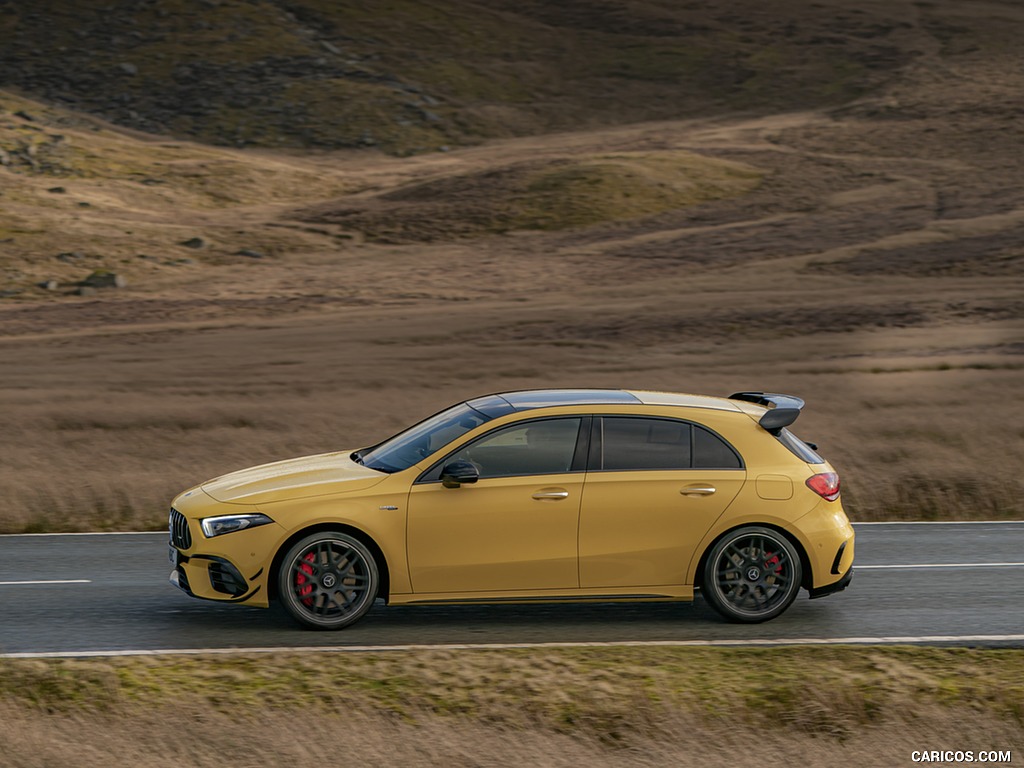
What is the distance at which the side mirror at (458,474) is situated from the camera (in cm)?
927

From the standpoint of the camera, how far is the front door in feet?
30.6

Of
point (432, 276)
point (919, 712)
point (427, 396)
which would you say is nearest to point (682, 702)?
point (919, 712)

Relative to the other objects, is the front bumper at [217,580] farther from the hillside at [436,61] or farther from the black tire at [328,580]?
the hillside at [436,61]

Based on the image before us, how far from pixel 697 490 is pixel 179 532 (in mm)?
3594

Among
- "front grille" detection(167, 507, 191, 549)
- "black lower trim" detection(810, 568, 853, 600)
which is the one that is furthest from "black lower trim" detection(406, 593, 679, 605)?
"front grille" detection(167, 507, 191, 549)

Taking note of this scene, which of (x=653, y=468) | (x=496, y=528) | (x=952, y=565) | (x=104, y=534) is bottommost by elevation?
(x=952, y=565)

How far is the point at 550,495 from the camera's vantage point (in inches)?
371

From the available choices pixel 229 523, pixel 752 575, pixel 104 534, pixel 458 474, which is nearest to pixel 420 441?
pixel 458 474

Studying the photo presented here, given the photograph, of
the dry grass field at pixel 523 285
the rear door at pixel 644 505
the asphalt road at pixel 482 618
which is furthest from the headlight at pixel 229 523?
the dry grass field at pixel 523 285

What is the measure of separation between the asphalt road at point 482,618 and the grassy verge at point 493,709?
1.98 feet

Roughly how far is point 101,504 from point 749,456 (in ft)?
27.5

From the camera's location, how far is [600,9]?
7388cm

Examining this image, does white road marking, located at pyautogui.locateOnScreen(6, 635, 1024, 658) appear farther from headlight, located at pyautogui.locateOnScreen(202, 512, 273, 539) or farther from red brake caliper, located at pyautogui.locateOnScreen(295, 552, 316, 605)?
headlight, located at pyautogui.locateOnScreen(202, 512, 273, 539)

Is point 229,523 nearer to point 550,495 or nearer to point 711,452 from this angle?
point 550,495
